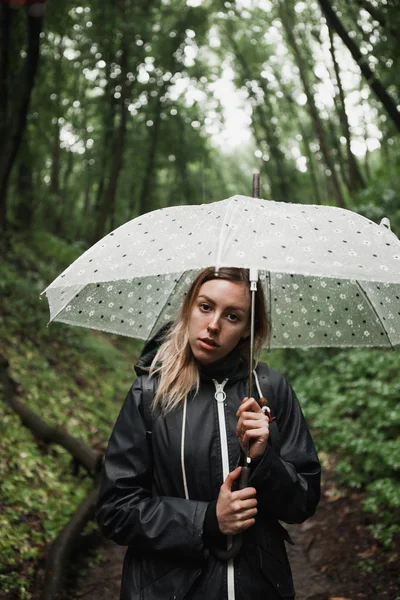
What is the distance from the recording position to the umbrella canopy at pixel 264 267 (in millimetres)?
2092

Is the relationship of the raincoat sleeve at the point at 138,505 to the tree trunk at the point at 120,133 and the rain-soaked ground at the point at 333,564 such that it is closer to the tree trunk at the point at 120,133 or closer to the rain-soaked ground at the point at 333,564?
the rain-soaked ground at the point at 333,564

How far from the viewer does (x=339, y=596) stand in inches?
178

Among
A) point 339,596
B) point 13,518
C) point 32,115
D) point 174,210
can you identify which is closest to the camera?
point 174,210

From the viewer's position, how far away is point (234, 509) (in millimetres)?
2002

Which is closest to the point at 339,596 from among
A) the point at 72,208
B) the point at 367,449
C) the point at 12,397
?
the point at 367,449

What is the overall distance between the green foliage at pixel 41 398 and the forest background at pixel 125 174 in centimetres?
3

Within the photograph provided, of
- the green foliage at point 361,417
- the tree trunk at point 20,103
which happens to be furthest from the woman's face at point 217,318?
the tree trunk at point 20,103

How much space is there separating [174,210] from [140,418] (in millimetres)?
969

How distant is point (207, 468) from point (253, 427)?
285mm

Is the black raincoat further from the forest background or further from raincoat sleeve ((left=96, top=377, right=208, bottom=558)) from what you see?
the forest background

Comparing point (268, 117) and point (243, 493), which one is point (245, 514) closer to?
point (243, 493)

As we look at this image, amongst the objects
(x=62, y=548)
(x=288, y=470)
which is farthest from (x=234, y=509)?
(x=62, y=548)

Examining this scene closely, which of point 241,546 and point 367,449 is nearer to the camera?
point 241,546

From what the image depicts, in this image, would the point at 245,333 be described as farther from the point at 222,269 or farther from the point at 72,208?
the point at 72,208
